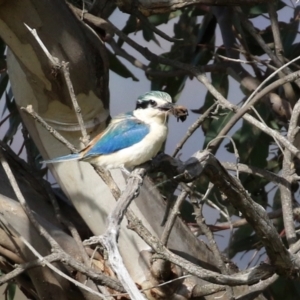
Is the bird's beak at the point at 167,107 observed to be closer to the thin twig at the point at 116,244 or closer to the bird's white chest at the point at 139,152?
the bird's white chest at the point at 139,152

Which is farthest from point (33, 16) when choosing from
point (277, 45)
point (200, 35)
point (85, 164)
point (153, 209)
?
point (200, 35)

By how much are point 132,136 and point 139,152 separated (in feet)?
0.22

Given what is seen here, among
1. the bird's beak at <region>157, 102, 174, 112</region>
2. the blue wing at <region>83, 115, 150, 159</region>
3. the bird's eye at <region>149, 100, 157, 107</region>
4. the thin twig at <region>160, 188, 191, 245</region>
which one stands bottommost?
the thin twig at <region>160, 188, 191, 245</region>

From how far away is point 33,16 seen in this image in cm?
169

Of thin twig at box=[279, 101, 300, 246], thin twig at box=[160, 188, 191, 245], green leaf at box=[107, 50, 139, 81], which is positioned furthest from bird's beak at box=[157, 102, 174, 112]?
green leaf at box=[107, 50, 139, 81]

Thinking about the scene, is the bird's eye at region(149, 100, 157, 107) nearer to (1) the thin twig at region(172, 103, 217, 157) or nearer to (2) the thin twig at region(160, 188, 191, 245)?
(1) the thin twig at region(172, 103, 217, 157)

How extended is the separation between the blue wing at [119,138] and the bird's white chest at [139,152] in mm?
12

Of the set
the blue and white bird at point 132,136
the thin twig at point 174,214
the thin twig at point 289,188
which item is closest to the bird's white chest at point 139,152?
the blue and white bird at point 132,136

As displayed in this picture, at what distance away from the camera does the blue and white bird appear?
1.56 meters

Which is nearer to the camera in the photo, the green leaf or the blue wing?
the blue wing

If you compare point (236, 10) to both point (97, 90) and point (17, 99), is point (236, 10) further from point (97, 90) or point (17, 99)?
point (17, 99)

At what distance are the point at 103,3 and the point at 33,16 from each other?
47cm

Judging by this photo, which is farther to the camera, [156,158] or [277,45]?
[277,45]

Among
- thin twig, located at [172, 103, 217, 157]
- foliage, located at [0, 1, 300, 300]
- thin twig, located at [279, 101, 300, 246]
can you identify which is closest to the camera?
thin twig, located at [172, 103, 217, 157]
